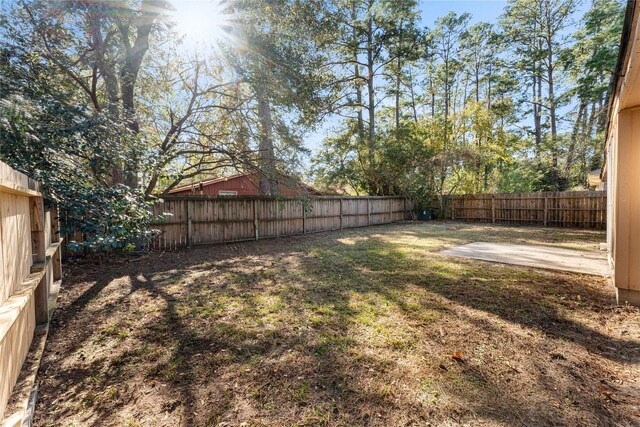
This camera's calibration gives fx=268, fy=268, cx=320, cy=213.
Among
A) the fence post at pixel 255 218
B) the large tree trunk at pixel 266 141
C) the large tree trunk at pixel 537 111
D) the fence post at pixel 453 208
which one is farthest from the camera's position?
the large tree trunk at pixel 537 111

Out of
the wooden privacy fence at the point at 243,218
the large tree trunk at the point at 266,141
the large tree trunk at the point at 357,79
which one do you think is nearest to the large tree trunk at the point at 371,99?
the large tree trunk at the point at 357,79

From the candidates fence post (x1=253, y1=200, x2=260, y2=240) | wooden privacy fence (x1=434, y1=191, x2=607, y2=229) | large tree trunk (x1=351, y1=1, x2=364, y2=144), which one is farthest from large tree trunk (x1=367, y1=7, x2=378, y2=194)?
fence post (x1=253, y1=200, x2=260, y2=240)

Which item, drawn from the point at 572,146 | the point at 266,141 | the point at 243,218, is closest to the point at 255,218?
the point at 243,218

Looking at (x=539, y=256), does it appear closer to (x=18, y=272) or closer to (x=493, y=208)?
(x=18, y=272)

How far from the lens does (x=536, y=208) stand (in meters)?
12.8

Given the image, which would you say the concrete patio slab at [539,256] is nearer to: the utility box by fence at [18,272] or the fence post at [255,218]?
the fence post at [255,218]

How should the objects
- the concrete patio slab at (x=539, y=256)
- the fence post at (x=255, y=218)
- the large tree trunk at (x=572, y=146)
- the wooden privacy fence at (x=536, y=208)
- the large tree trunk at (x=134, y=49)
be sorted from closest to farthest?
the concrete patio slab at (x=539, y=256) < the large tree trunk at (x=134, y=49) < the fence post at (x=255, y=218) < the wooden privacy fence at (x=536, y=208) < the large tree trunk at (x=572, y=146)

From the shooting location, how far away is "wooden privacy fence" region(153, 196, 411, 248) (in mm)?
7003

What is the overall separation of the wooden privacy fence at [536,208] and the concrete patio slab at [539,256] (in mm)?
7224

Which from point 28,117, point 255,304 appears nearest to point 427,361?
point 255,304

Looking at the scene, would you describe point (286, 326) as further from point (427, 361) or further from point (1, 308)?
point (1, 308)

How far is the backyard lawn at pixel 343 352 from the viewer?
1.63m

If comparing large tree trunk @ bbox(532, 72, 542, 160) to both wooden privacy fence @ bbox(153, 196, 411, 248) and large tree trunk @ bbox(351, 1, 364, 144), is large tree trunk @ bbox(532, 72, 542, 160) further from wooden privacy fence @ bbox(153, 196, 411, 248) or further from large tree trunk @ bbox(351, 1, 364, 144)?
wooden privacy fence @ bbox(153, 196, 411, 248)

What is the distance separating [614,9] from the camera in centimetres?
1266
